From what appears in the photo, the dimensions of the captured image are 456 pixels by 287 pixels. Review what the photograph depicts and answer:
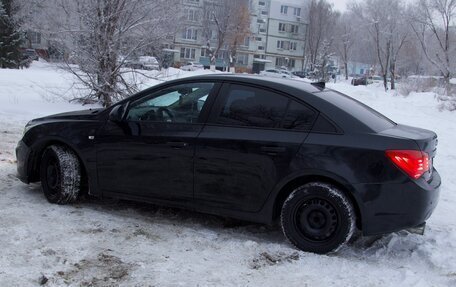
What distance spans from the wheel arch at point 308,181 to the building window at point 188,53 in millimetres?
75046

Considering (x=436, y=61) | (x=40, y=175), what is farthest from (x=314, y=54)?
(x=40, y=175)

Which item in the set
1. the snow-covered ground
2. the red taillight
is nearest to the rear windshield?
the red taillight

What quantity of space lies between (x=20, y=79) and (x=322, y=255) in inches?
624

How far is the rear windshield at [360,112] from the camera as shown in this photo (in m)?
4.48

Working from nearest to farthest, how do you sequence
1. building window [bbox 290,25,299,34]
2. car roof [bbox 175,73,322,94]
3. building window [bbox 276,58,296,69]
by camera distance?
car roof [bbox 175,73,322,94] → building window [bbox 290,25,299,34] → building window [bbox 276,58,296,69]

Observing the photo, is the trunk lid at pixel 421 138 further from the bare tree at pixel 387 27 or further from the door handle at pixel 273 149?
the bare tree at pixel 387 27

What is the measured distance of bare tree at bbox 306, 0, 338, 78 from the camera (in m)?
73.1

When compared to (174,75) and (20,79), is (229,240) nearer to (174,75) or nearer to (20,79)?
(174,75)

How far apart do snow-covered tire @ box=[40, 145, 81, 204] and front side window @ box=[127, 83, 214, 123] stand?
2.77ft

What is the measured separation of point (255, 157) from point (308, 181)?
0.53 m

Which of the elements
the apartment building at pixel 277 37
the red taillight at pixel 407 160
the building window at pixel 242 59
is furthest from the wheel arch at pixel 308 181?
the apartment building at pixel 277 37

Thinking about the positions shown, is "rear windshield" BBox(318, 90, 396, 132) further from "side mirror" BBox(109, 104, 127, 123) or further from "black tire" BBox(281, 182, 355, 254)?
"side mirror" BBox(109, 104, 127, 123)

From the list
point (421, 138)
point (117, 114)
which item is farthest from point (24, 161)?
point (421, 138)

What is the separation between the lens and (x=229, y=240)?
4633mm
